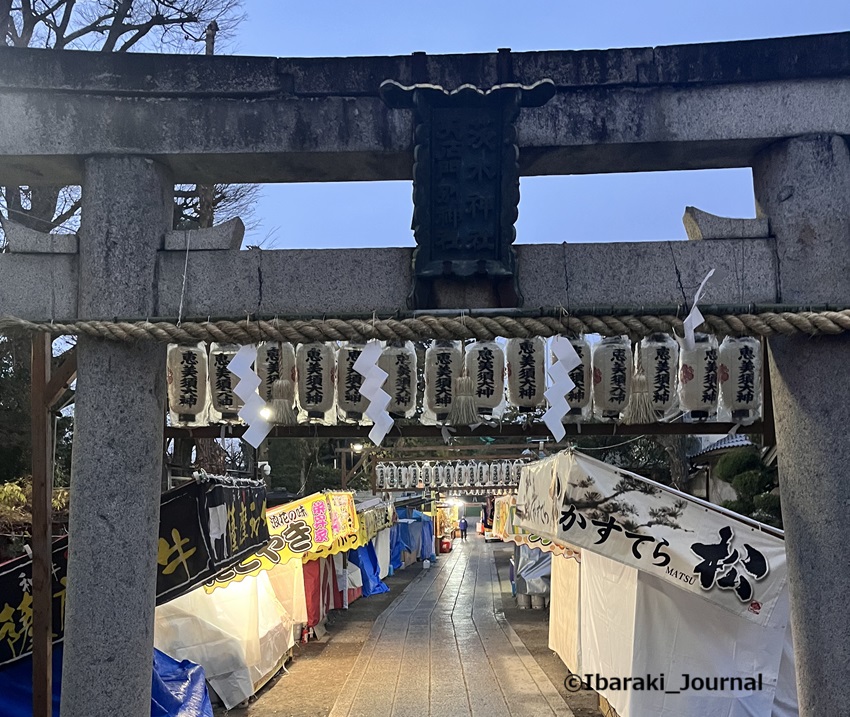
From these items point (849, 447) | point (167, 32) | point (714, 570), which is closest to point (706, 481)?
point (714, 570)

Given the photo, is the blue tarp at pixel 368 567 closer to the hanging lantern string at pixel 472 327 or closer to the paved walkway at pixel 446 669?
the paved walkway at pixel 446 669

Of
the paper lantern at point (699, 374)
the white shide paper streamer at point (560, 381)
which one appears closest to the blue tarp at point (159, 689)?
the white shide paper streamer at point (560, 381)

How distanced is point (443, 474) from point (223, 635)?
67.6 feet

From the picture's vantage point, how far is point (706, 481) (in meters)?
18.5

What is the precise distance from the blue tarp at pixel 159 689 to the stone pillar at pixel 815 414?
16.6ft

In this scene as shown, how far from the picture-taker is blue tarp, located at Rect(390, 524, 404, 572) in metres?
31.4

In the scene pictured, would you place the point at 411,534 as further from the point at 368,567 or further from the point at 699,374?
the point at 699,374

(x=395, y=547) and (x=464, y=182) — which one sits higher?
(x=464, y=182)

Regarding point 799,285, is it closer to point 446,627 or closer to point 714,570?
point 714,570

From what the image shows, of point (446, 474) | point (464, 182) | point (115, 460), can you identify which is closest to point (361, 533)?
point (446, 474)

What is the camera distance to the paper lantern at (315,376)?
17.0 feet

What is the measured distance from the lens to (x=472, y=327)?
167 inches

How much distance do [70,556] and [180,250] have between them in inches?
81.7

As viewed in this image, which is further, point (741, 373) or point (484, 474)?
point (484, 474)
